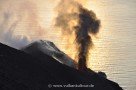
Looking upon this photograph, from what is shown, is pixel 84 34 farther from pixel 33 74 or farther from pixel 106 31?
pixel 106 31

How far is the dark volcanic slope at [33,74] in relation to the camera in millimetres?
40406

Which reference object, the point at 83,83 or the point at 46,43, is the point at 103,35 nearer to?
the point at 46,43

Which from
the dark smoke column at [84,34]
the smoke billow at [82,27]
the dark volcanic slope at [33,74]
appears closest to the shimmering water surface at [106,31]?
the smoke billow at [82,27]

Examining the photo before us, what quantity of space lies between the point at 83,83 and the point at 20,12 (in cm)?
10549

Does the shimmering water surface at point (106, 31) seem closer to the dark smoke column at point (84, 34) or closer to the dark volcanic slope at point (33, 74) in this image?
the dark smoke column at point (84, 34)

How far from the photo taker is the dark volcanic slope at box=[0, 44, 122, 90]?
133ft

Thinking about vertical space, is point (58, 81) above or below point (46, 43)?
below

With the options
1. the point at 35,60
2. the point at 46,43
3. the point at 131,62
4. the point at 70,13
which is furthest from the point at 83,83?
the point at 131,62

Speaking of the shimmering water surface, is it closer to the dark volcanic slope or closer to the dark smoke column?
the dark smoke column

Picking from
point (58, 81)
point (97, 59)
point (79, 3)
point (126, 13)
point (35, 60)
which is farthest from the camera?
point (126, 13)

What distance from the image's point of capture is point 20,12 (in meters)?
146

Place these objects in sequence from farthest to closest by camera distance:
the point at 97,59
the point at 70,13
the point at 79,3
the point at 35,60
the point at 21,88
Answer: the point at 97,59 → the point at 70,13 → the point at 79,3 → the point at 35,60 → the point at 21,88

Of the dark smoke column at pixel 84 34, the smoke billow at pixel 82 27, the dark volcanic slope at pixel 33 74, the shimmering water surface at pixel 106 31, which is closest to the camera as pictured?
the dark volcanic slope at pixel 33 74

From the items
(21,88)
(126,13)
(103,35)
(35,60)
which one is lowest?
(21,88)
